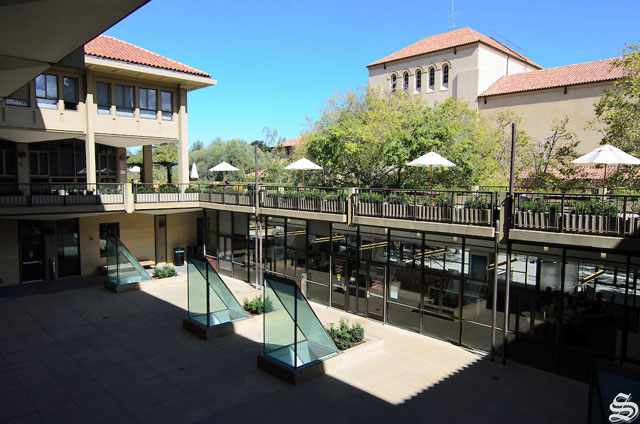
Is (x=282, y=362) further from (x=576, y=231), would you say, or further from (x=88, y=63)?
(x=88, y=63)

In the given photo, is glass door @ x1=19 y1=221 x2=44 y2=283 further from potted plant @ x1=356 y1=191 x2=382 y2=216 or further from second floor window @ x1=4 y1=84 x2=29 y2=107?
potted plant @ x1=356 y1=191 x2=382 y2=216

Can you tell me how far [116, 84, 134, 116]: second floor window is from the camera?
72.4ft

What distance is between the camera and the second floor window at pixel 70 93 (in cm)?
2052

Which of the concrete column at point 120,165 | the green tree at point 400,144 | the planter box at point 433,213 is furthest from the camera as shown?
the concrete column at point 120,165

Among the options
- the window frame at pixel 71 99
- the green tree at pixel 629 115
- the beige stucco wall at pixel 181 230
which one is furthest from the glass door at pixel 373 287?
the window frame at pixel 71 99

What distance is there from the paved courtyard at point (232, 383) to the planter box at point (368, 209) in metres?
3.87

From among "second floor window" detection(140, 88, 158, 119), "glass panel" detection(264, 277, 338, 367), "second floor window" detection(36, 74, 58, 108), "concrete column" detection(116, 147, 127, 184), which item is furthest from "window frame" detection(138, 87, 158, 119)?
"glass panel" detection(264, 277, 338, 367)

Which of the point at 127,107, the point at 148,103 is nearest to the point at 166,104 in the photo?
the point at 148,103

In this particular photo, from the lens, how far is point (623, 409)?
5617mm

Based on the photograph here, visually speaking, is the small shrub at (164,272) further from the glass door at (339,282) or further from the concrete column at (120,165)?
the glass door at (339,282)

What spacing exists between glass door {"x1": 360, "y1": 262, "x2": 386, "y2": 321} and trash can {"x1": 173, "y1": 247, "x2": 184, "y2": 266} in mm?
12433

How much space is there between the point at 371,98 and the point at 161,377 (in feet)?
64.9

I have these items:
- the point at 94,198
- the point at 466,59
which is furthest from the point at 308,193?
the point at 466,59

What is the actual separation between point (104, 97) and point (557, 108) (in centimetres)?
3199
